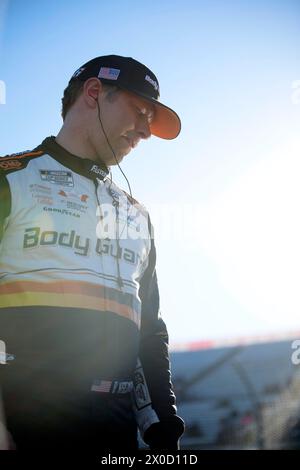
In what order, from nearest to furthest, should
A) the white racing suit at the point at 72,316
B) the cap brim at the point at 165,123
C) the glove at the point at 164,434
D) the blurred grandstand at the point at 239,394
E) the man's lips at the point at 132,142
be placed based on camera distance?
the white racing suit at the point at 72,316, the glove at the point at 164,434, the man's lips at the point at 132,142, the cap brim at the point at 165,123, the blurred grandstand at the point at 239,394

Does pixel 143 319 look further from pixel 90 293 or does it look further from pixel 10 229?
pixel 10 229

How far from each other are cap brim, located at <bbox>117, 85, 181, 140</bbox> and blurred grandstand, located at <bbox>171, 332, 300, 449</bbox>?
6.62 metres

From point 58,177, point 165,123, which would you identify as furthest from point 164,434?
point 165,123

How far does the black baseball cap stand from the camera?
2.25m

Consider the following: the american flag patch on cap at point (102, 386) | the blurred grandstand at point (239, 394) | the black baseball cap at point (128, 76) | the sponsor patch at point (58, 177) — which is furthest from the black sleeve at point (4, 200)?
the blurred grandstand at point (239, 394)

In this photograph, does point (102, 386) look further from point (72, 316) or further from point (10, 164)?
point (10, 164)

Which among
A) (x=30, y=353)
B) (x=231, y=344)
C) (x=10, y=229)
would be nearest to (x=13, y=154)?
(x=10, y=229)

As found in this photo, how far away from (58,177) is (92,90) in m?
0.49

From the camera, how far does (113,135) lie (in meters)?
2.21

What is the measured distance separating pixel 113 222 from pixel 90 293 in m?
0.35

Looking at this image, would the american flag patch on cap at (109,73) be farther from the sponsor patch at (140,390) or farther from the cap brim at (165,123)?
the sponsor patch at (140,390)

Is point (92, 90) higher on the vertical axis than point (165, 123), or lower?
higher

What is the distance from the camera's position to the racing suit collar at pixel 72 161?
210 centimetres

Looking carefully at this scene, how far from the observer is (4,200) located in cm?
180
